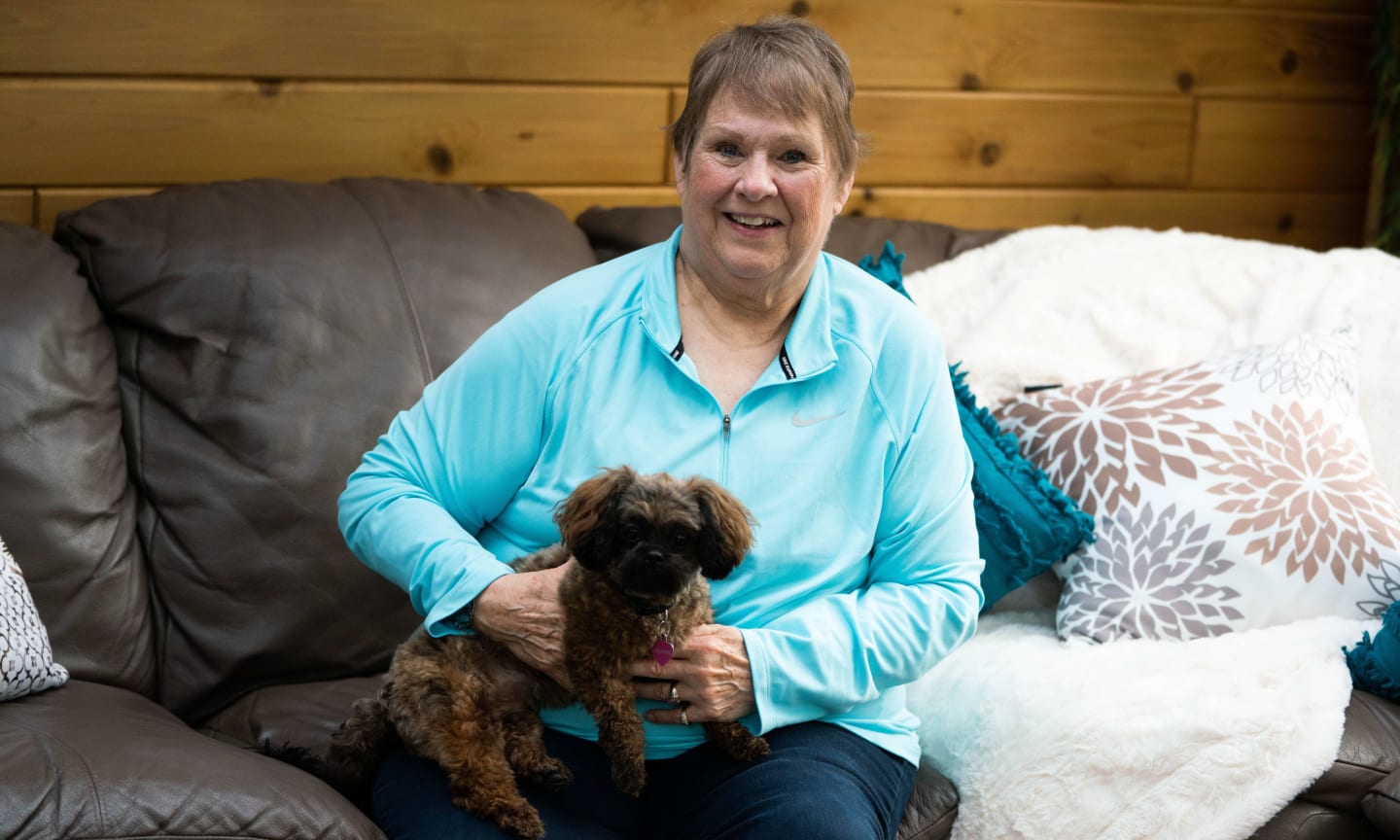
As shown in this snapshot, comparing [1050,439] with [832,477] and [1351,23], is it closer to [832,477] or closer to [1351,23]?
[832,477]

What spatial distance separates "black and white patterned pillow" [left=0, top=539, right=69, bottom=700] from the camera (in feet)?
6.02

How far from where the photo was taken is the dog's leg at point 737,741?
1.82 meters

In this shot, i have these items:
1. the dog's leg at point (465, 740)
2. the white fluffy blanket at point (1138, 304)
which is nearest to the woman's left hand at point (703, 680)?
the dog's leg at point (465, 740)

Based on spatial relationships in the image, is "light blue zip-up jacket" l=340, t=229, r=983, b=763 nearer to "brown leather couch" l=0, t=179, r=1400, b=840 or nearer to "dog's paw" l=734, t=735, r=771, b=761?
"dog's paw" l=734, t=735, r=771, b=761

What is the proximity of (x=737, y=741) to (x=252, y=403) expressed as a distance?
3.57ft

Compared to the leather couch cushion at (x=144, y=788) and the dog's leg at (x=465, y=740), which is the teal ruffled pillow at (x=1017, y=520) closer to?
the dog's leg at (x=465, y=740)

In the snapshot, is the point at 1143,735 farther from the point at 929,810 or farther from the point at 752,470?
the point at 752,470

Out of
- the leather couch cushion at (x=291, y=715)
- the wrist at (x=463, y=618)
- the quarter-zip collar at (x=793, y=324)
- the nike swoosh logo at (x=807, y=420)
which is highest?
the quarter-zip collar at (x=793, y=324)

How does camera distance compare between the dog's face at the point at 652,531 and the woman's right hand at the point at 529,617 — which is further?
the woman's right hand at the point at 529,617

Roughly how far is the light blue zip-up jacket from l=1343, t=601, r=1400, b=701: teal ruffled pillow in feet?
2.24

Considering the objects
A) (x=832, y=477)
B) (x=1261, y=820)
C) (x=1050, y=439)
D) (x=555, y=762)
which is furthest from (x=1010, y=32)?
(x=555, y=762)

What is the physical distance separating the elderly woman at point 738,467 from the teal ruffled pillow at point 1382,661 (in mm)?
690

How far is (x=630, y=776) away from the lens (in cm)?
177

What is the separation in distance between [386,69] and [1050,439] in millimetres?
1634
